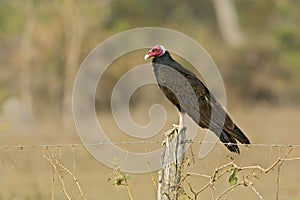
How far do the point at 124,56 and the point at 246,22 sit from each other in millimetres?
9889

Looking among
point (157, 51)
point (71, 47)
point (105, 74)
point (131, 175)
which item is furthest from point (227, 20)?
point (157, 51)

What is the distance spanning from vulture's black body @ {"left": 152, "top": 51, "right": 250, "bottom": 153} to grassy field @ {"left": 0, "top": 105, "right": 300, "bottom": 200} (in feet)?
2.02

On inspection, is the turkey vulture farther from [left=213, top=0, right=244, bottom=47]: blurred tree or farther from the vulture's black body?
[left=213, top=0, right=244, bottom=47]: blurred tree

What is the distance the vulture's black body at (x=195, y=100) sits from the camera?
5.99 m

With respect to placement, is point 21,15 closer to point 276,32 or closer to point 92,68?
point 92,68

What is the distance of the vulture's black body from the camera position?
5.99 metres

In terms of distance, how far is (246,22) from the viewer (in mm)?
31156

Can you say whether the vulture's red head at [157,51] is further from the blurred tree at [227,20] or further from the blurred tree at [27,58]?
the blurred tree at [227,20]

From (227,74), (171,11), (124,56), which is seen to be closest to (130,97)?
(124,56)

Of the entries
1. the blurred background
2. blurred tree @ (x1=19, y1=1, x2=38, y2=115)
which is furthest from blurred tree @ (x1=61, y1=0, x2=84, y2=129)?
blurred tree @ (x1=19, y1=1, x2=38, y2=115)

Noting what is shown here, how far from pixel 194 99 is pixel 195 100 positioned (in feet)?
0.05

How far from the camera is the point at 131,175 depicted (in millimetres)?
13016

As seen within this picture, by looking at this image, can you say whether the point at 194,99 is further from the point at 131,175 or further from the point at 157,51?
the point at 131,175

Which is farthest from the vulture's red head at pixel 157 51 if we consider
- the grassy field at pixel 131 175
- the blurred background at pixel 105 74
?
the blurred background at pixel 105 74
